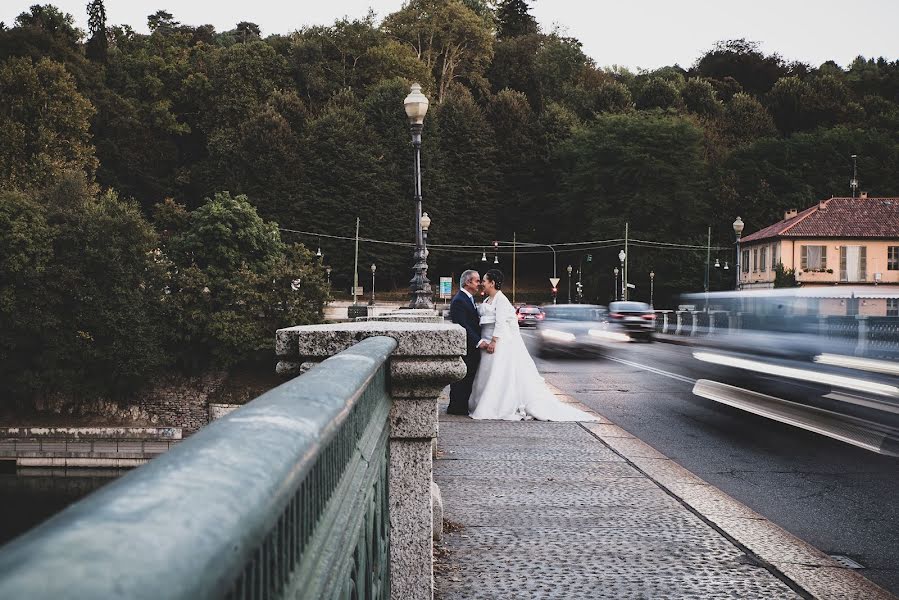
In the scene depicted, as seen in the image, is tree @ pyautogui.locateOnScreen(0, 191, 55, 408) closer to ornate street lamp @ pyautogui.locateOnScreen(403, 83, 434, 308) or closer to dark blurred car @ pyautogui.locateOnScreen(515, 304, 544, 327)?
dark blurred car @ pyautogui.locateOnScreen(515, 304, 544, 327)

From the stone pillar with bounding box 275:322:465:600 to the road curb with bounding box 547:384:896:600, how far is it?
2.24 metres

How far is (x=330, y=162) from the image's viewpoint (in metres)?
81.0

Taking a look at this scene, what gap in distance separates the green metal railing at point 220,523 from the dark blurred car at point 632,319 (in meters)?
32.3

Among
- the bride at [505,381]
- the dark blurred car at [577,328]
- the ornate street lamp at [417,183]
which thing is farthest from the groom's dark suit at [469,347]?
the dark blurred car at [577,328]

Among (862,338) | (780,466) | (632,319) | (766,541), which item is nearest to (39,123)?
(632,319)

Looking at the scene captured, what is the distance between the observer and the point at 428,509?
4125mm

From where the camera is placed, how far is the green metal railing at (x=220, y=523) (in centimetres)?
61

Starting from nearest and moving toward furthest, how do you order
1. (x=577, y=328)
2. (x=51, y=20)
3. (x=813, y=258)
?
(x=577, y=328) < (x=813, y=258) < (x=51, y=20)

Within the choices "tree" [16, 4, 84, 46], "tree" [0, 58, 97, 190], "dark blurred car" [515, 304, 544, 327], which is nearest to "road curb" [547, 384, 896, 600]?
"dark blurred car" [515, 304, 544, 327]

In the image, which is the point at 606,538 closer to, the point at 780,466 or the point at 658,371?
the point at 780,466

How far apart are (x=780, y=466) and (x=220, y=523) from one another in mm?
9916

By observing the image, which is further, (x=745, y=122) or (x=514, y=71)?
(x=514, y=71)

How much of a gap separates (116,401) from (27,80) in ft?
77.1

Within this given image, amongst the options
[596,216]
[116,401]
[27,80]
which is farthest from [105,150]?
[596,216]
